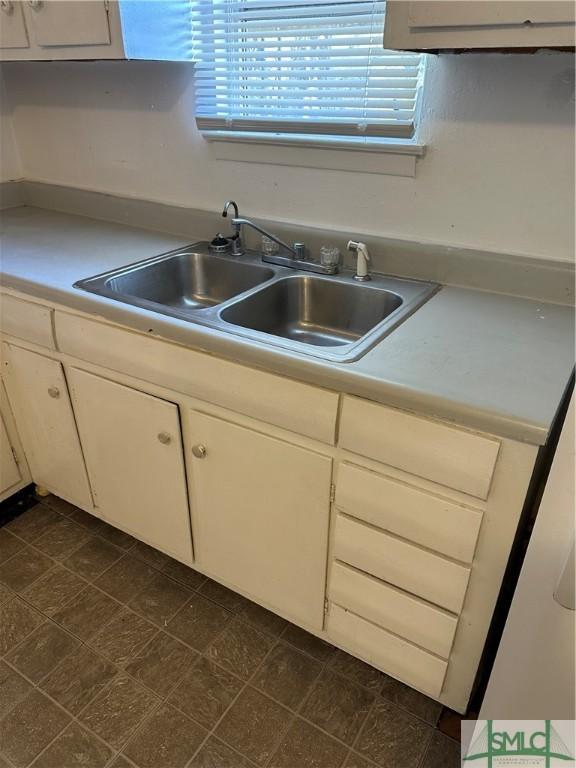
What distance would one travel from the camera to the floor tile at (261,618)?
1562 mm

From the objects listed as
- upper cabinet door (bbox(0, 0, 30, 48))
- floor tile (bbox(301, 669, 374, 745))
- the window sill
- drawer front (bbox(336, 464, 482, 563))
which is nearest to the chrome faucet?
the window sill

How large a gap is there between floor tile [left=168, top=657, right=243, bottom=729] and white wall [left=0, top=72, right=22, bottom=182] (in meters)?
2.03

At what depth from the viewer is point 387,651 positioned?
1268 mm

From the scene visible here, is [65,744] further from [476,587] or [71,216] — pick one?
[71,216]

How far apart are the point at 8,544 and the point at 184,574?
645 mm

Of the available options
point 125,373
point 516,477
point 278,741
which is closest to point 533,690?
point 516,477

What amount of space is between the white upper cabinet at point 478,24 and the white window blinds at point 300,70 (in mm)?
318

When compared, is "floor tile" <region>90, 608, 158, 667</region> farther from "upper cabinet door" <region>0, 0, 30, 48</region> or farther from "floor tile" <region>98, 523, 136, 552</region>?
"upper cabinet door" <region>0, 0, 30, 48</region>

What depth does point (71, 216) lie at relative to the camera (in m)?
2.11

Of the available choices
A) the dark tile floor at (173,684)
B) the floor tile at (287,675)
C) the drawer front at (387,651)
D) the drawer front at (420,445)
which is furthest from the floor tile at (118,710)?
the drawer front at (420,445)

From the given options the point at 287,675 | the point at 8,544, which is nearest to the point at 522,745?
the point at 287,675

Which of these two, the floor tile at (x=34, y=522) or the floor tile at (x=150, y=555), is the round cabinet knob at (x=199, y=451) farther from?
the floor tile at (x=34, y=522)

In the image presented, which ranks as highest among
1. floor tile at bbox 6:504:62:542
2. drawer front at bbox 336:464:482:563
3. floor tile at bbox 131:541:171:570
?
drawer front at bbox 336:464:482:563

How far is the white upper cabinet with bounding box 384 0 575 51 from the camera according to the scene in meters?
0.90
